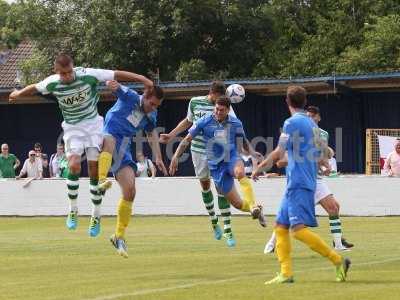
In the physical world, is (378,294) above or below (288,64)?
above

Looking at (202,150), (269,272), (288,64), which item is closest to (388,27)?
(288,64)

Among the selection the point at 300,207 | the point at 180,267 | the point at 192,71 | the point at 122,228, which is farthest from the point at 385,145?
the point at 300,207

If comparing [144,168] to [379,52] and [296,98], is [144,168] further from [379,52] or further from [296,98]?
[296,98]

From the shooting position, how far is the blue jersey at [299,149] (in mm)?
12539

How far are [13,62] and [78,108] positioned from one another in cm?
5887

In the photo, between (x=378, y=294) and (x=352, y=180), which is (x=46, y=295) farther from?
(x=352, y=180)

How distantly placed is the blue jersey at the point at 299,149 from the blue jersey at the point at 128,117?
4.75 m

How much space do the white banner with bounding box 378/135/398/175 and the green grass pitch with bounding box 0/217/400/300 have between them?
9.59 meters

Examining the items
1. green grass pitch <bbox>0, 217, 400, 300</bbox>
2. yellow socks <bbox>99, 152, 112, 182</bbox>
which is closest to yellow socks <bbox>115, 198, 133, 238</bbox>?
green grass pitch <bbox>0, 217, 400, 300</bbox>

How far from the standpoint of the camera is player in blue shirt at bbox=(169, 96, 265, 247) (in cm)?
1803

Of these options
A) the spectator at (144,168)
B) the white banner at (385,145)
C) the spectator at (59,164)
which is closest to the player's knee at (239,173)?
the spectator at (144,168)

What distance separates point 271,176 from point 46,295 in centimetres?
1912

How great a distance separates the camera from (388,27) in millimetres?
46625

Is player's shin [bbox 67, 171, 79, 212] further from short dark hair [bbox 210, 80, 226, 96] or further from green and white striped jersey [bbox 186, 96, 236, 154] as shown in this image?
short dark hair [bbox 210, 80, 226, 96]
